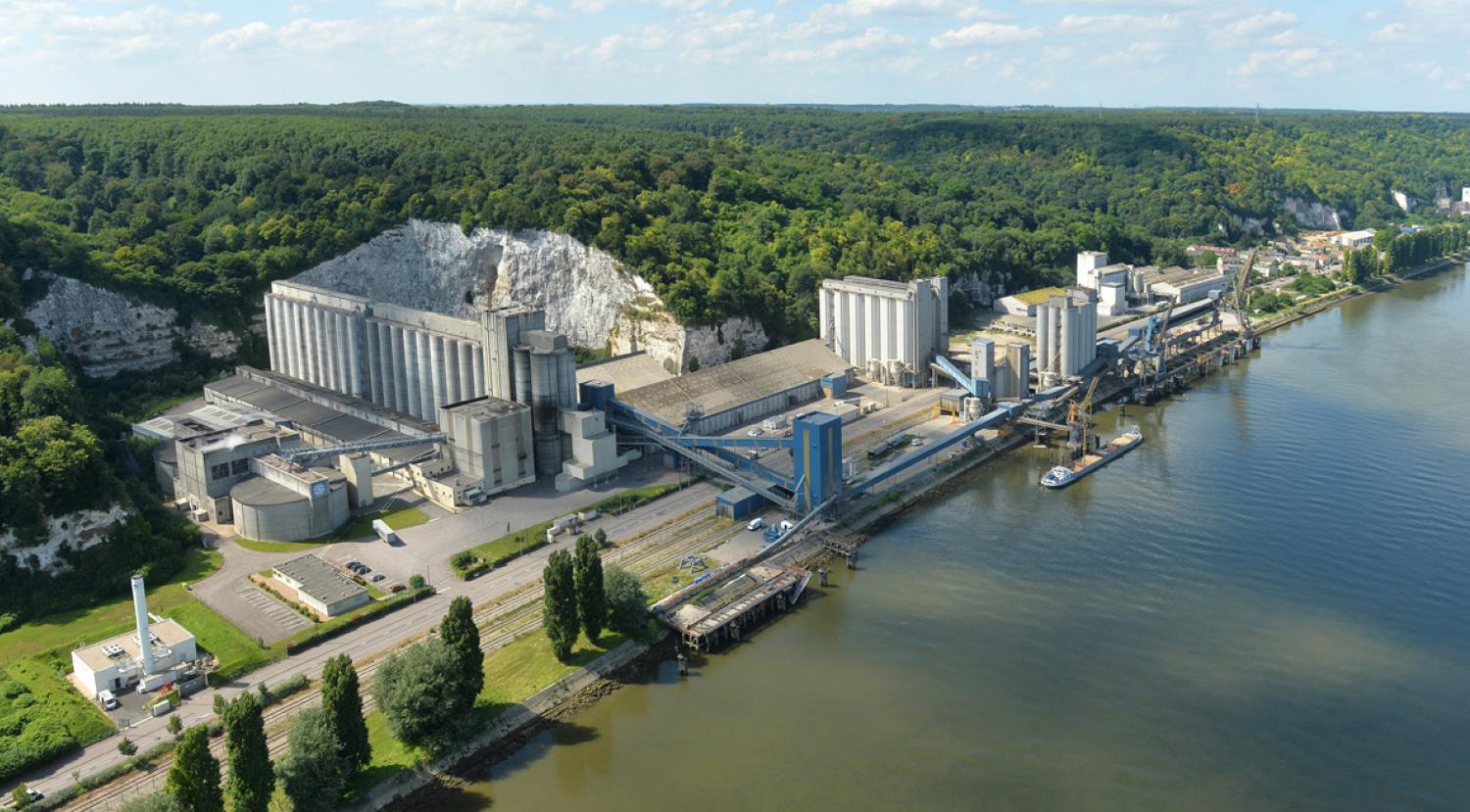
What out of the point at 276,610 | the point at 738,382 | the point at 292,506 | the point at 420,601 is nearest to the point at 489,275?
the point at 738,382

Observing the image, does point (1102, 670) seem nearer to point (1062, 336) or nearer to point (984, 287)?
point (1062, 336)

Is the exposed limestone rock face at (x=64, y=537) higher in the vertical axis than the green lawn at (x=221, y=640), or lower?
higher

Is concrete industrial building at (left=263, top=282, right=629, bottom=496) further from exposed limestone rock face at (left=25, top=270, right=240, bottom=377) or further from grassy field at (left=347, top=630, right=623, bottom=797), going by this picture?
grassy field at (left=347, top=630, right=623, bottom=797)

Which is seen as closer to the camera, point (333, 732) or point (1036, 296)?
point (333, 732)

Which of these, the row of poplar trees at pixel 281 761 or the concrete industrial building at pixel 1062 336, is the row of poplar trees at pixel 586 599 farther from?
the concrete industrial building at pixel 1062 336

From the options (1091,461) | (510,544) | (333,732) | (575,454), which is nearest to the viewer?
(333,732)

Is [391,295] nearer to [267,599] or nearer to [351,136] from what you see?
[351,136]

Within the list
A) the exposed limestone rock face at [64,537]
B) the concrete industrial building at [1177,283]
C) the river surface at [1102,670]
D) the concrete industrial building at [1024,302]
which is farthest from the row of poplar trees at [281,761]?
the concrete industrial building at [1177,283]
